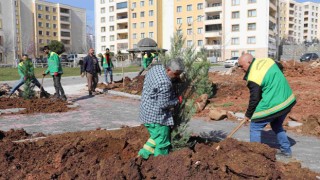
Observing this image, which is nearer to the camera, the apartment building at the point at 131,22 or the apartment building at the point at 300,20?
the apartment building at the point at 131,22

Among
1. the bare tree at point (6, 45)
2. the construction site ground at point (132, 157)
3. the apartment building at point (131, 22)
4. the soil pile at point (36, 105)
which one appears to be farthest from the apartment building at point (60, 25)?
the construction site ground at point (132, 157)

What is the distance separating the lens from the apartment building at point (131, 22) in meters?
67.6

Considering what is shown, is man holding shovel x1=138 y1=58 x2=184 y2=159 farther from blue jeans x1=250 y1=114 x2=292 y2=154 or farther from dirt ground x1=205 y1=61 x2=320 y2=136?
dirt ground x1=205 y1=61 x2=320 y2=136

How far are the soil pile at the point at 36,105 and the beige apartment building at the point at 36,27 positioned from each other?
199ft

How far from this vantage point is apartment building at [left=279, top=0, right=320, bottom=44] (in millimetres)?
100000

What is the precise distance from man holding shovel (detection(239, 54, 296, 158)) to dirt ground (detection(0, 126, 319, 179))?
1.63 feet

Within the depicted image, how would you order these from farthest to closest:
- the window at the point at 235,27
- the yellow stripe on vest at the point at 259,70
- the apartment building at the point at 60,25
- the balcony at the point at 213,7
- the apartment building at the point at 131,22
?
the apartment building at the point at 60,25 → the apartment building at the point at 131,22 → the balcony at the point at 213,7 → the window at the point at 235,27 → the yellow stripe on vest at the point at 259,70

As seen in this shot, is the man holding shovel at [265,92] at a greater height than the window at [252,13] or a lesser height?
lesser

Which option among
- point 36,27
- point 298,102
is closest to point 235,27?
point 298,102

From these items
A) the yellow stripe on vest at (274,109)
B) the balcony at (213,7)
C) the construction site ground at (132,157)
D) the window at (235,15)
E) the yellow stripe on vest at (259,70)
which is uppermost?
the balcony at (213,7)

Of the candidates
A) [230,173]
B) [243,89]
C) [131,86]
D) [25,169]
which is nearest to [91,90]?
[131,86]

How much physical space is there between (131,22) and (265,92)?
7030 centimetres

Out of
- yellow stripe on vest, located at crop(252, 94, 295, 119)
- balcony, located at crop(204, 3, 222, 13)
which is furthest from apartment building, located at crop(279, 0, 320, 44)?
yellow stripe on vest, located at crop(252, 94, 295, 119)

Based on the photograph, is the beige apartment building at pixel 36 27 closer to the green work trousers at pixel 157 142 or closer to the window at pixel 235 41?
the window at pixel 235 41
